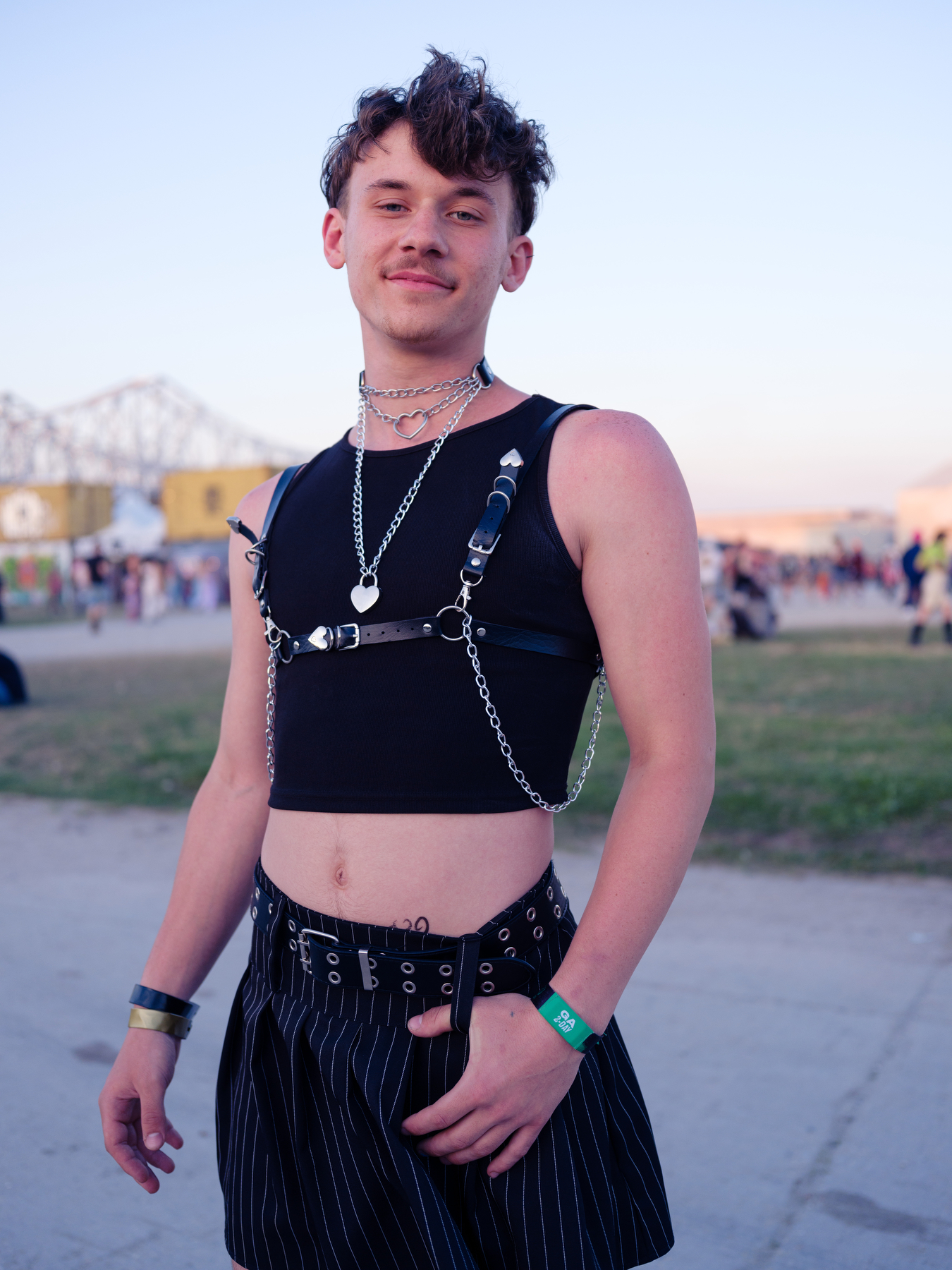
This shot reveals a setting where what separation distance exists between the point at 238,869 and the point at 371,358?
819 millimetres

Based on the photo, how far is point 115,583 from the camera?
1489 inches

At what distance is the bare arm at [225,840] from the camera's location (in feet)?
5.37

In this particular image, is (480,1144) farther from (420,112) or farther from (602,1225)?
(420,112)

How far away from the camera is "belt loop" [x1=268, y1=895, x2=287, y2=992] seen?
146cm

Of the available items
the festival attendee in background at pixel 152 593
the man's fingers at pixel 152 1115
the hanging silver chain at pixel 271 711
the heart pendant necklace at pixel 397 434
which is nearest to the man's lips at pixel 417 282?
the heart pendant necklace at pixel 397 434

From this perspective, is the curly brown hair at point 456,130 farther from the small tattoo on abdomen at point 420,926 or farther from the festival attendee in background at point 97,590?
the festival attendee in background at point 97,590

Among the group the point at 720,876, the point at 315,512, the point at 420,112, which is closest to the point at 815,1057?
the point at 720,876

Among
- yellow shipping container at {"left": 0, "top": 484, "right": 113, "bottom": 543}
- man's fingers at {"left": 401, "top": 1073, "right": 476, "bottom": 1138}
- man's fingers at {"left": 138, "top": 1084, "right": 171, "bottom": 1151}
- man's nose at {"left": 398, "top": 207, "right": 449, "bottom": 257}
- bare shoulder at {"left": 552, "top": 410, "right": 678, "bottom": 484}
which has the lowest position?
man's fingers at {"left": 138, "top": 1084, "right": 171, "bottom": 1151}

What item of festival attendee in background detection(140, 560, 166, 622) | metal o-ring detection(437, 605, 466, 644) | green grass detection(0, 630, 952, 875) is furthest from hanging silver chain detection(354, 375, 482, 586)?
festival attendee in background detection(140, 560, 166, 622)

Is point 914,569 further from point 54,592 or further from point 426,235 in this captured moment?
point 54,592

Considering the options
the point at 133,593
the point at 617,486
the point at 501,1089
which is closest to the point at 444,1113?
the point at 501,1089

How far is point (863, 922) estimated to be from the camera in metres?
4.27

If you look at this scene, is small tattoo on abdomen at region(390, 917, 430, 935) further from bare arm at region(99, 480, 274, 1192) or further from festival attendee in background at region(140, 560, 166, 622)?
festival attendee in background at region(140, 560, 166, 622)

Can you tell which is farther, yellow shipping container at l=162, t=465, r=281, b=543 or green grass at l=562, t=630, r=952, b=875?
yellow shipping container at l=162, t=465, r=281, b=543
